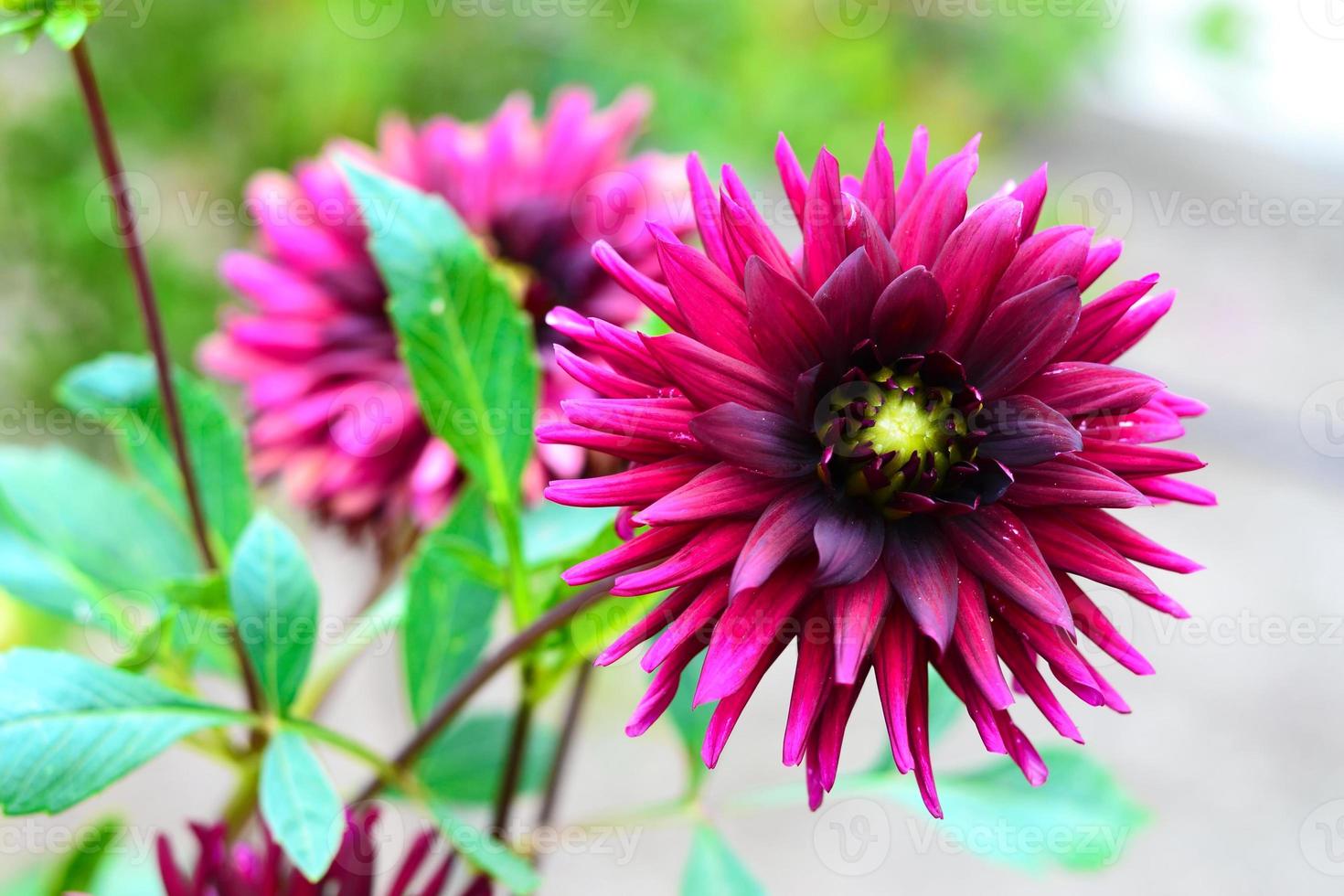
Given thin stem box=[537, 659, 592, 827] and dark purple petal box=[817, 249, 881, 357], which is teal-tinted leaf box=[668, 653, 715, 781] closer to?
thin stem box=[537, 659, 592, 827]

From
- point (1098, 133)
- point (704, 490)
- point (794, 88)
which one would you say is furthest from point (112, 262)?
point (1098, 133)

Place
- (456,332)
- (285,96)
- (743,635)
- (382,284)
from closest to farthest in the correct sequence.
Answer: (743,635) → (456,332) → (382,284) → (285,96)

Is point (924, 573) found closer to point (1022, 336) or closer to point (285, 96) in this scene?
point (1022, 336)

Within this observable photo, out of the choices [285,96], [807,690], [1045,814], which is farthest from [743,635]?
[285,96]

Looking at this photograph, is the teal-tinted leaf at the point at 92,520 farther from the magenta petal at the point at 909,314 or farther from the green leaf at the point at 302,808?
the magenta petal at the point at 909,314

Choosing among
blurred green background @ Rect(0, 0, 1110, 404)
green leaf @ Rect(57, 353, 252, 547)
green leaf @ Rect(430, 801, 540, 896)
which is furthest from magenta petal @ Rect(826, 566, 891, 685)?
blurred green background @ Rect(0, 0, 1110, 404)

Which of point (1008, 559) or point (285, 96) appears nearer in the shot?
point (1008, 559)

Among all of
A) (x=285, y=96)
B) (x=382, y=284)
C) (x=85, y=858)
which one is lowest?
(x=85, y=858)
